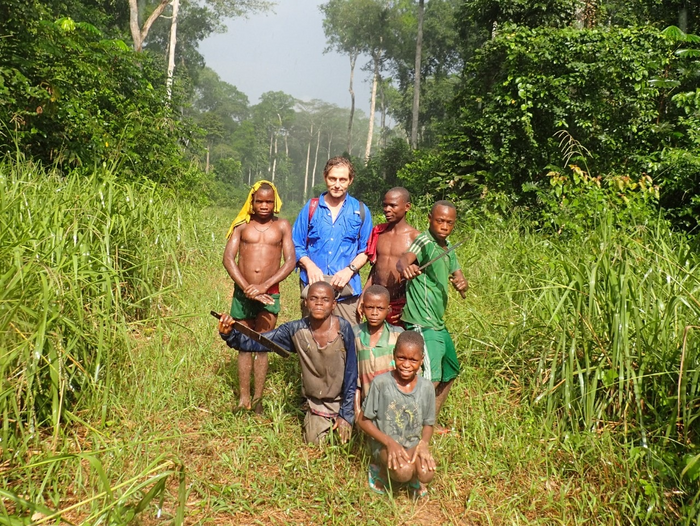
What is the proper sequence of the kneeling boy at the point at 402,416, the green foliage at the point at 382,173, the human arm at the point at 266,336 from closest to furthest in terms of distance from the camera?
1. the kneeling boy at the point at 402,416
2. the human arm at the point at 266,336
3. the green foliage at the point at 382,173

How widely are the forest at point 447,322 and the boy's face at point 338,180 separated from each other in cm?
150

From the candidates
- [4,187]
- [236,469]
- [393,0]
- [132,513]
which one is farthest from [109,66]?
[393,0]

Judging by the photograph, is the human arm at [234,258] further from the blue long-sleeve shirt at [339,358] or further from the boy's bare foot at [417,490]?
the boy's bare foot at [417,490]

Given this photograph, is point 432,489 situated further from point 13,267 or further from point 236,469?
point 13,267

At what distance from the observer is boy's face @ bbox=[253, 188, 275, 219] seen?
3549 mm

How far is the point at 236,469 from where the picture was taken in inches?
118

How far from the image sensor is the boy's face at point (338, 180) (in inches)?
146

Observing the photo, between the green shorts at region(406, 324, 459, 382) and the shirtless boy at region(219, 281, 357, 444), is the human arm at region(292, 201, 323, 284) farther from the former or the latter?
the green shorts at region(406, 324, 459, 382)

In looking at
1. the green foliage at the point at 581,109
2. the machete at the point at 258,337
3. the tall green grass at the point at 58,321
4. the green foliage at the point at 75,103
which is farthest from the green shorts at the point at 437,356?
the green foliage at the point at 581,109

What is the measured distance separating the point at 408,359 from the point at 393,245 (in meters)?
1.12

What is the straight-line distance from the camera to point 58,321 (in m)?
2.98

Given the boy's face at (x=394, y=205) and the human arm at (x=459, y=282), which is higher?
the boy's face at (x=394, y=205)

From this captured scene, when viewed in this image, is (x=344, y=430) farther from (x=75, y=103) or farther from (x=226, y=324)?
(x=75, y=103)

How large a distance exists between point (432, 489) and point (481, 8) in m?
9.64
